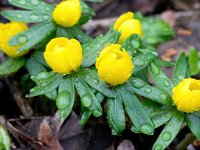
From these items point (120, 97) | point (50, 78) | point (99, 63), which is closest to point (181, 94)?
point (120, 97)

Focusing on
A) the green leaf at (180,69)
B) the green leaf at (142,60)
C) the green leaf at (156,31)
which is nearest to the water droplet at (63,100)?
the green leaf at (142,60)

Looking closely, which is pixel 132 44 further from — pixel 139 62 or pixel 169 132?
pixel 169 132

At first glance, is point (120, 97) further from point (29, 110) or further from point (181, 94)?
point (29, 110)

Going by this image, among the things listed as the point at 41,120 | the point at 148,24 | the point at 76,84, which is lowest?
the point at 148,24

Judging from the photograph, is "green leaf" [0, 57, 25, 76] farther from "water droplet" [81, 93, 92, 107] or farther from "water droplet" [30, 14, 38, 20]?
"water droplet" [81, 93, 92, 107]

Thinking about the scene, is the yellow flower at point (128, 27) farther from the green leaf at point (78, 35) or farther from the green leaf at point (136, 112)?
the green leaf at point (136, 112)

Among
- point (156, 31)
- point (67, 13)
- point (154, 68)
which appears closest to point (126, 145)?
point (154, 68)

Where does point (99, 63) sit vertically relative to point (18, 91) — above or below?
above
